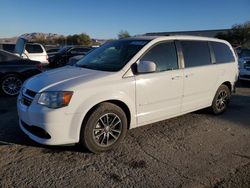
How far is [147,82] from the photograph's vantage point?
169 inches

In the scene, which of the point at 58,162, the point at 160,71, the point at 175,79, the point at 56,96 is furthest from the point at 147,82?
the point at 58,162

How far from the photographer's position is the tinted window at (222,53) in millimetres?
5838

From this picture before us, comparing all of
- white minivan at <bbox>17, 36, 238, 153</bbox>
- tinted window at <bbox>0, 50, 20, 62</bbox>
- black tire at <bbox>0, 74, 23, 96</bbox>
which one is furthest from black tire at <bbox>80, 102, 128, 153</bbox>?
tinted window at <bbox>0, 50, 20, 62</bbox>

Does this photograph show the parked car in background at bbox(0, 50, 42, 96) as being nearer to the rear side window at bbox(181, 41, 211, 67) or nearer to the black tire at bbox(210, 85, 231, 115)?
the rear side window at bbox(181, 41, 211, 67)

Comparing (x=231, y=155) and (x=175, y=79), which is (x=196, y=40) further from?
(x=231, y=155)

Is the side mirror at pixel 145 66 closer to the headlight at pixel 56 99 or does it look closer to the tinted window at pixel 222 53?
the headlight at pixel 56 99

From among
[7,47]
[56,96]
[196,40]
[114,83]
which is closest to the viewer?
[56,96]

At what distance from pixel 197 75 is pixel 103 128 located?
2.26 meters

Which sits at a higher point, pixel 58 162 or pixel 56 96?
pixel 56 96

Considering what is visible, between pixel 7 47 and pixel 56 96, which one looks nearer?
pixel 56 96

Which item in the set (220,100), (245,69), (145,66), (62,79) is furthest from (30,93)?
(245,69)

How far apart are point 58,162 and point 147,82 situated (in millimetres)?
1820

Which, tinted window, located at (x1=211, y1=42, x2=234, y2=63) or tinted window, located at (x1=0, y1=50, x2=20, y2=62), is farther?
tinted window, located at (x1=0, y1=50, x2=20, y2=62)

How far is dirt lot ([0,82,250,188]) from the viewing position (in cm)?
324
